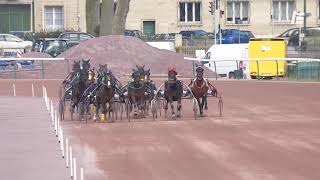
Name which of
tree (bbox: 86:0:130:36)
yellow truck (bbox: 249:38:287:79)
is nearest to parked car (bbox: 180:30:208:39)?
tree (bbox: 86:0:130:36)

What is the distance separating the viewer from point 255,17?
7375 cm

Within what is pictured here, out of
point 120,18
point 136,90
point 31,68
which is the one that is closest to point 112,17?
point 120,18

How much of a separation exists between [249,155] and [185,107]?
10.6 metres

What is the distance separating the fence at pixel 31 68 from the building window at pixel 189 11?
3440cm

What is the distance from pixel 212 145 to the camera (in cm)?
1688

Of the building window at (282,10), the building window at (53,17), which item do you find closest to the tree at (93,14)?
the building window at (53,17)

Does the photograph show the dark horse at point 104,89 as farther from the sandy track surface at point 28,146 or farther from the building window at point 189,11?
the building window at point 189,11

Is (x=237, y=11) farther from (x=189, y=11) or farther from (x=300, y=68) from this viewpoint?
(x=300, y=68)

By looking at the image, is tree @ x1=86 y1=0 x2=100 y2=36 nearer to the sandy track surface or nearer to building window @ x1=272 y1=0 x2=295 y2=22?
the sandy track surface

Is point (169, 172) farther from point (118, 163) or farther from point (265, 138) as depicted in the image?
point (265, 138)

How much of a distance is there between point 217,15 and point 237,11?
8.44ft

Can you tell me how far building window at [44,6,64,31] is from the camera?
7212 centimetres

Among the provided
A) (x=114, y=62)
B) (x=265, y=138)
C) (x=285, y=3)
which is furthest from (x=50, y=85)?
(x=285, y=3)

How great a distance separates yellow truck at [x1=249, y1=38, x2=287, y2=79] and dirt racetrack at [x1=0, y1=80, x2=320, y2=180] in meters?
12.7
